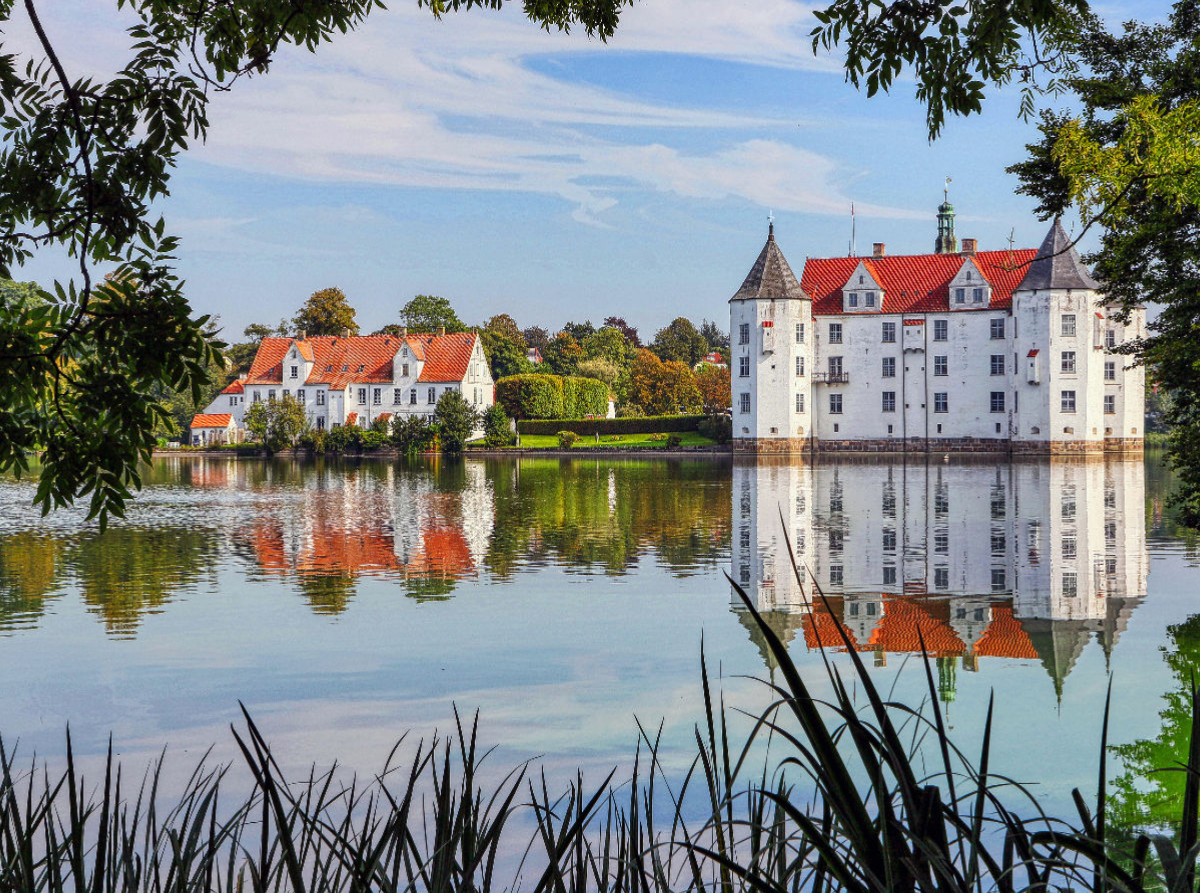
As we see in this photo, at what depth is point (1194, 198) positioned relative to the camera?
10508 millimetres

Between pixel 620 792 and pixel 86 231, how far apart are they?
3.81 m

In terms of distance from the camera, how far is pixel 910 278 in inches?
2404

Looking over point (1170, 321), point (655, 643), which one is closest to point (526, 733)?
point (655, 643)

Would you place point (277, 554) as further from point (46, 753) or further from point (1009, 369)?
point (1009, 369)

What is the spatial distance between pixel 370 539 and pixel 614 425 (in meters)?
53.8

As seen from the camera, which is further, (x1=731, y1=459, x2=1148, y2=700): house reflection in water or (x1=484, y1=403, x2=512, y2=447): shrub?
(x1=484, y1=403, x2=512, y2=447): shrub

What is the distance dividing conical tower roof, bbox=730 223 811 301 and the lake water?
34.8m

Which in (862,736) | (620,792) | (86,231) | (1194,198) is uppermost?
(1194,198)

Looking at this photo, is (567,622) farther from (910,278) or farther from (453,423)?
(453,423)

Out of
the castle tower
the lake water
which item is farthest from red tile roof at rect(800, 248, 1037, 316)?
the lake water

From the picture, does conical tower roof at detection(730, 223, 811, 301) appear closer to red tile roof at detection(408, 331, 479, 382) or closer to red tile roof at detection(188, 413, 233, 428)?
red tile roof at detection(408, 331, 479, 382)

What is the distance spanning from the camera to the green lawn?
6675 centimetres

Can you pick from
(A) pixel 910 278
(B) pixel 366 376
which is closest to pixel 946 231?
(A) pixel 910 278

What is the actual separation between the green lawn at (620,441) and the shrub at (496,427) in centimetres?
133
